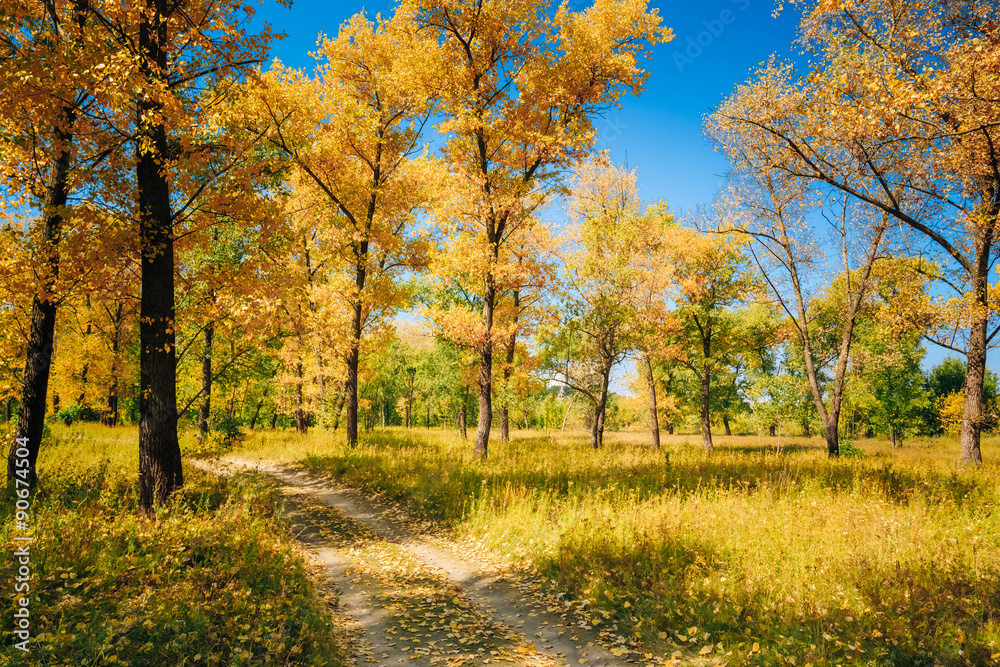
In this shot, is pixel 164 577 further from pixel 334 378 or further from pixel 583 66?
pixel 334 378

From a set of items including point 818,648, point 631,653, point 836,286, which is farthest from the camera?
→ point 836,286

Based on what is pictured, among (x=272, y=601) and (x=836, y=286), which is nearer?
(x=272, y=601)

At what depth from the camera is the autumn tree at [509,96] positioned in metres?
12.4

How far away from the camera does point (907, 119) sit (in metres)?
8.10

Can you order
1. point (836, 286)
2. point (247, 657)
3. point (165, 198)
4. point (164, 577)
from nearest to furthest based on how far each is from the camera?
point (247, 657)
point (164, 577)
point (165, 198)
point (836, 286)

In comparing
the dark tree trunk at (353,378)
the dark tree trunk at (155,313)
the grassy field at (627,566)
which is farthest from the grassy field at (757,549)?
the dark tree trunk at (353,378)

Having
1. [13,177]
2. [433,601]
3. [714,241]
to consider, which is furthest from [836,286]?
[13,177]

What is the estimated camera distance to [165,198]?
744cm

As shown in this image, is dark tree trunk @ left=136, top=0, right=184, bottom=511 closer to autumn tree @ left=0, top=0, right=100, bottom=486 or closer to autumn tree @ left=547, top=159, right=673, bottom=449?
autumn tree @ left=0, top=0, right=100, bottom=486

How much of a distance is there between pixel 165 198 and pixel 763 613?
34.1ft

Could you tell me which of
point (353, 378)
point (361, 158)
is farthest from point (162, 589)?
point (361, 158)

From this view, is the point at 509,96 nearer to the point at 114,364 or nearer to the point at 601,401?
the point at 601,401

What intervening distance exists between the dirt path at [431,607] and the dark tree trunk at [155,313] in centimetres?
288

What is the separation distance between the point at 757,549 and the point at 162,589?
7.64 meters
